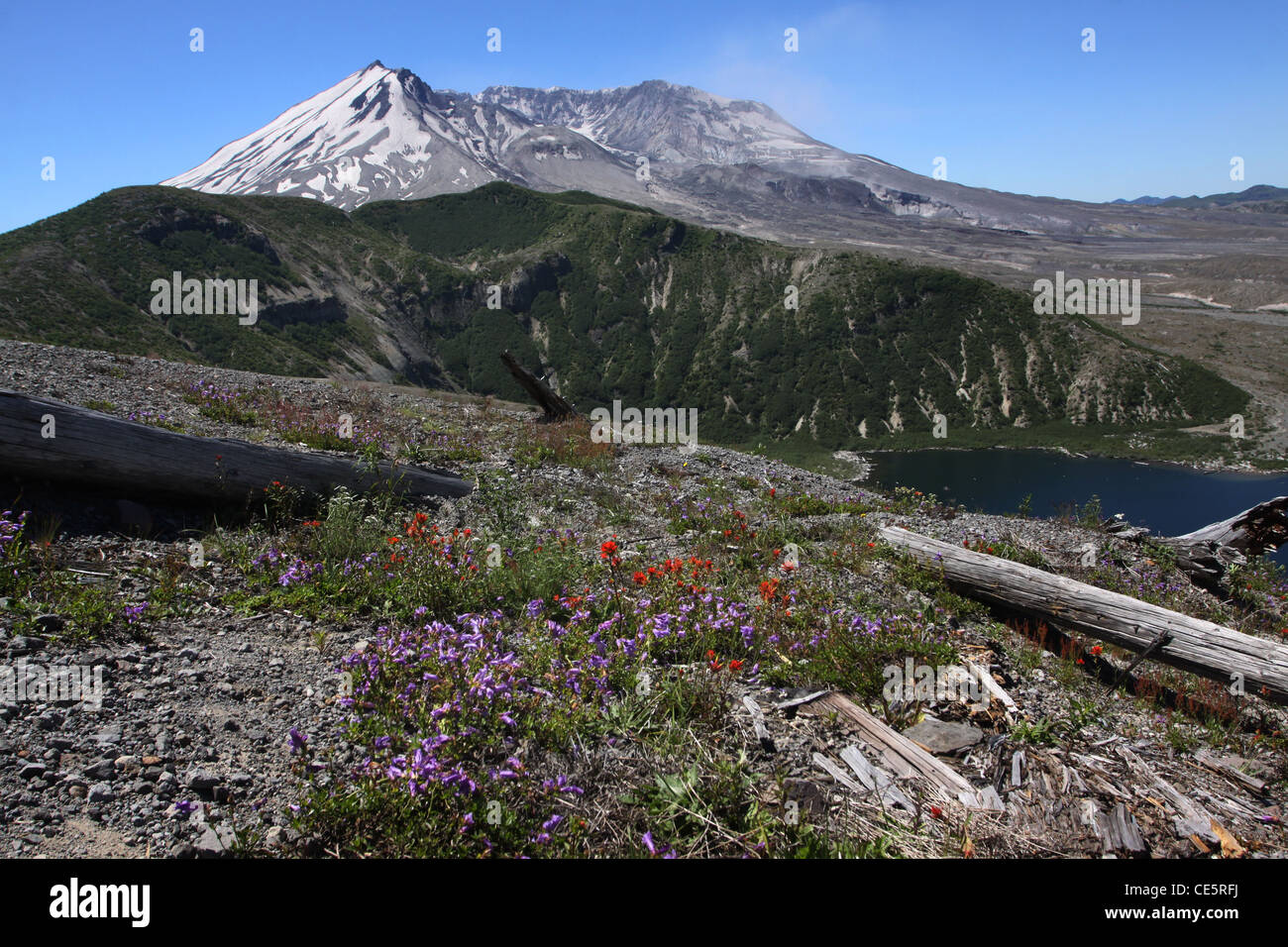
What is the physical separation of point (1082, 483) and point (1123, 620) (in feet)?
241

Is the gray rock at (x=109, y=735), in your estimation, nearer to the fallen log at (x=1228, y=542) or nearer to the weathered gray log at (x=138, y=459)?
the weathered gray log at (x=138, y=459)

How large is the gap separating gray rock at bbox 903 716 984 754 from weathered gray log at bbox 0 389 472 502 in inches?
284

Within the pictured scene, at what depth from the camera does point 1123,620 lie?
21.6 ft

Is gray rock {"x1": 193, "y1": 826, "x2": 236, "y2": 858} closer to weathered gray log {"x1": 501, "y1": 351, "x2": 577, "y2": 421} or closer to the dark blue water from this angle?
weathered gray log {"x1": 501, "y1": 351, "x2": 577, "y2": 421}

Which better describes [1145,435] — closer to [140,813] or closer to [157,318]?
[140,813]

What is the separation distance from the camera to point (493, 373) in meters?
118

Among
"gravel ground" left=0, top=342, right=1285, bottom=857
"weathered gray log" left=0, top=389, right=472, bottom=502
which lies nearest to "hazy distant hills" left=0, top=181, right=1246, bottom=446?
"weathered gray log" left=0, top=389, right=472, bottom=502

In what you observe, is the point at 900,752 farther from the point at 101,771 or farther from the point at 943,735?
the point at 101,771

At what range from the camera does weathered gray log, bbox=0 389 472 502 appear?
244 inches

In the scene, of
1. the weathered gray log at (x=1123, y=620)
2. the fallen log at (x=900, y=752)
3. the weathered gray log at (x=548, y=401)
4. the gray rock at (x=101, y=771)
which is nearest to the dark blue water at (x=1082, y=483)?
the weathered gray log at (x=548, y=401)

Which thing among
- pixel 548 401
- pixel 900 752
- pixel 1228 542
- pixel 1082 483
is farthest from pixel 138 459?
pixel 1082 483

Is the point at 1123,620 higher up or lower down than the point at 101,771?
lower down
